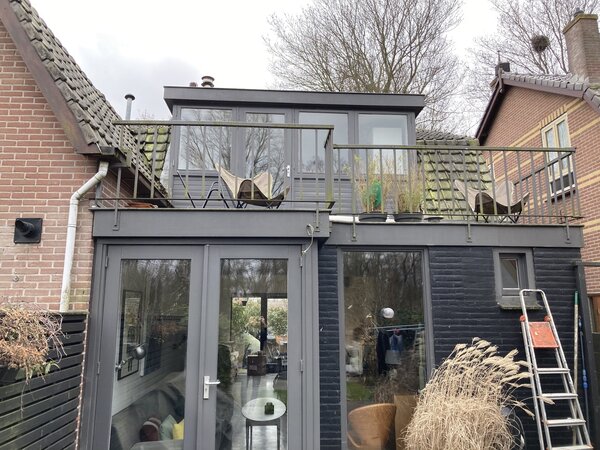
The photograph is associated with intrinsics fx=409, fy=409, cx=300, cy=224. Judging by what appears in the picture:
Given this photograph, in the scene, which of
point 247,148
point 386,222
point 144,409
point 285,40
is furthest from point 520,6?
point 144,409

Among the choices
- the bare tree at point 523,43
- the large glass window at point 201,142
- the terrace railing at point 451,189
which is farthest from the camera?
the bare tree at point 523,43

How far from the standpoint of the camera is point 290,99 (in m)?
6.65

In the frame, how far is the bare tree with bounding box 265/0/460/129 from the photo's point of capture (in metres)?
14.5

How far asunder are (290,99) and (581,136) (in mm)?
7354

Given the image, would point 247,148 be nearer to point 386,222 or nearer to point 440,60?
point 386,222

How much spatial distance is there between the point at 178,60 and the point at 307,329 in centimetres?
2503

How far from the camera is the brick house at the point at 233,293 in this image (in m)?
3.59

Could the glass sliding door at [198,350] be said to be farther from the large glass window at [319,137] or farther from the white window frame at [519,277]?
the large glass window at [319,137]

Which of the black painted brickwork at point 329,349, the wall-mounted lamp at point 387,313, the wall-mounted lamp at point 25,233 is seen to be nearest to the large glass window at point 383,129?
the black painted brickwork at point 329,349

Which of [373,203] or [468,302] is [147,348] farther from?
[468,302]

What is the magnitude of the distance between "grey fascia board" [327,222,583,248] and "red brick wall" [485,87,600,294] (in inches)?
173

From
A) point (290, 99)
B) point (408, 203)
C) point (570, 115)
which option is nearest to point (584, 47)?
point (570, 115)

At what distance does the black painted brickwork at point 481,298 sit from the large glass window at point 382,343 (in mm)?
198

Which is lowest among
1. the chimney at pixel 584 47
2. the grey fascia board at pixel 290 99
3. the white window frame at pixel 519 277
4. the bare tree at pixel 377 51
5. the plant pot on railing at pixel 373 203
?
the white window frame at pixel 519 277
